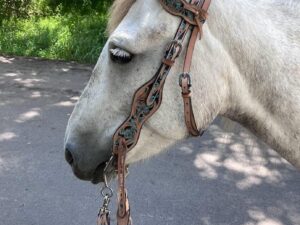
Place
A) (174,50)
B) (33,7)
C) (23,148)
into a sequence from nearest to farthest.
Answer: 1. (174,50)
2. (23,148)
3. (33,7)

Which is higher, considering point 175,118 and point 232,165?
point 175,118

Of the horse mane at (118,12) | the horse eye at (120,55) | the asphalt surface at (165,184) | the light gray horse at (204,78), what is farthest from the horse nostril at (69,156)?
the asphalt surface at (165,184)

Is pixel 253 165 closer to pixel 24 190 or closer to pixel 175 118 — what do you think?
pixel 24 190

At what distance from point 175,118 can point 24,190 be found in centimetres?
292

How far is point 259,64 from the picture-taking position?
69.2 inches

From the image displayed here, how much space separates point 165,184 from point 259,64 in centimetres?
282

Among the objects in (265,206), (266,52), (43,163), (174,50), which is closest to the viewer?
(174,50)

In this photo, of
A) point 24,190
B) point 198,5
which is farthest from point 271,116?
point 24,190

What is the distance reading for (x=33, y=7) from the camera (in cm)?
1209

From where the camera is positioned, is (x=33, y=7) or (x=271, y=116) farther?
(x=33, y=7)

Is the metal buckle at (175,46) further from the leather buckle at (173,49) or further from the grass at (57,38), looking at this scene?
the grass at (57,38)

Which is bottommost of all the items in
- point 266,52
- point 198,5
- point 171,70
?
point 171,70

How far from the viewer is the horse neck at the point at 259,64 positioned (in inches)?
68.2

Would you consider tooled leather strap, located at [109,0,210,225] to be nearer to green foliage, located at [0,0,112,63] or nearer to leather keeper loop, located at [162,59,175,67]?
leather keeper loop, located at [162,59,175,67]
